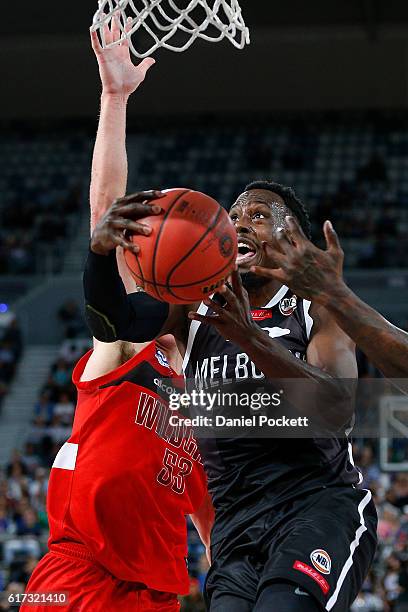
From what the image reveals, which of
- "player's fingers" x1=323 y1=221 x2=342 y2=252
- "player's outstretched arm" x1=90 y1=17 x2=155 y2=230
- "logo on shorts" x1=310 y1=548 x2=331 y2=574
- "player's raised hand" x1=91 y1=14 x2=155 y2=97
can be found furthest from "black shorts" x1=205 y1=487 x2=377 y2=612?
"player's raised hand" x1=91 y1=14 x2=155 y2=97

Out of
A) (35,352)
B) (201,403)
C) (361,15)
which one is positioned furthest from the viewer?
(361,15)

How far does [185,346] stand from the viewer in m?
3.55

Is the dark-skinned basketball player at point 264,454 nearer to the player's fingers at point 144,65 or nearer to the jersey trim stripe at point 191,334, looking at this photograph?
the jersey trim stripe at point 191,334

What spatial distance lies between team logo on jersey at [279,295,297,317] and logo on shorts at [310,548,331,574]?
0.89 metres

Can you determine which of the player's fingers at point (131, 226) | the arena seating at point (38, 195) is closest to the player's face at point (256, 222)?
the player's fingers at point (131, 226)

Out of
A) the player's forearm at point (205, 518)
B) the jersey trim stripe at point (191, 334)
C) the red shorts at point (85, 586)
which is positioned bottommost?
the player's forearm at point (205, 518)

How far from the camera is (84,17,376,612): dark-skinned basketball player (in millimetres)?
3016

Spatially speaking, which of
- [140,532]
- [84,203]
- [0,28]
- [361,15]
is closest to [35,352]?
[84,203]

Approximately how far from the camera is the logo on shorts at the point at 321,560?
3012 millimetres

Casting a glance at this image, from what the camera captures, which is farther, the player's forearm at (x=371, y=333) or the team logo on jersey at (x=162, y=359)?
the team logo on jersey at (x=162, y=359)

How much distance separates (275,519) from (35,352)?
45.5 feet

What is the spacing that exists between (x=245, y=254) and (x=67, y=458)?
1030mm

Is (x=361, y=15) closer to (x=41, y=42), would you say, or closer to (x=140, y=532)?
(x=41, y=42)

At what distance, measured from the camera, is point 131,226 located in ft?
9.74
